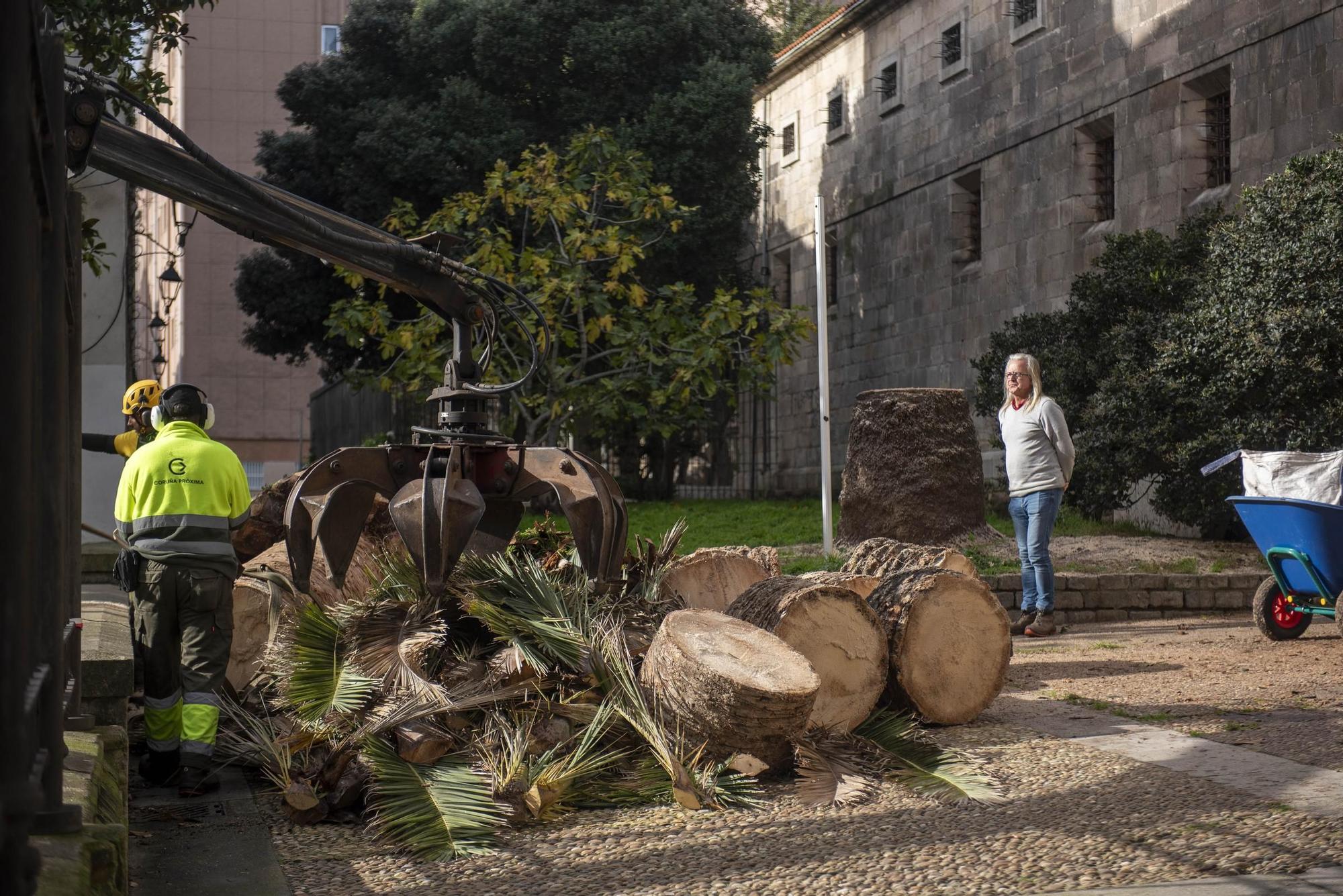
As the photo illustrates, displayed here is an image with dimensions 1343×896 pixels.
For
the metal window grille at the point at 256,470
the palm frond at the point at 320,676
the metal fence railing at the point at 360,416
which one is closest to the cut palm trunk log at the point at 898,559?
the palm frond at the point at 320,676

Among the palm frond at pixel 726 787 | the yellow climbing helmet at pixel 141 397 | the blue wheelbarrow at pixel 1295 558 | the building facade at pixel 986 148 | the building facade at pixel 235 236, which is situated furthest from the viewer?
the building facade at pixel 235 236

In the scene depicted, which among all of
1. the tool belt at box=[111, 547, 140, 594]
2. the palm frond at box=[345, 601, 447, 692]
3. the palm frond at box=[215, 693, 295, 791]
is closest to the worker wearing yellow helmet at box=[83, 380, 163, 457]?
the tool belt at box=[111, 547, 140, 594]

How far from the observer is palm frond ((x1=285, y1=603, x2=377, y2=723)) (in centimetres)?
581

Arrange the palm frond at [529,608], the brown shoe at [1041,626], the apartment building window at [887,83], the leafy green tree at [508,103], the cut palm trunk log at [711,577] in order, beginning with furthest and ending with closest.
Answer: the apartment building window at [887,83]
the leafy green tree at [508,103]
the brown shoe at [1041,626]
the cut palm trunk log at [711,577]
the palm frond at [529,608]

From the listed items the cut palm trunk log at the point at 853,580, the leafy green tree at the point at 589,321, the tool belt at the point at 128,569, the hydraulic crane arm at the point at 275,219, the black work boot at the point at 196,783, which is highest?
the leafy green tree at the point at 589,321

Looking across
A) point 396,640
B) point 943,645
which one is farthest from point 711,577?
point 396,640

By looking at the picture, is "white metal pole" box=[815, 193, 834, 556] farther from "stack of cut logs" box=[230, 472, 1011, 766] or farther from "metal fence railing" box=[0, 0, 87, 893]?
"metal fence railing" box=[0, 0, 87, 893]

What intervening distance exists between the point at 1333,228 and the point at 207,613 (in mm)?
10589

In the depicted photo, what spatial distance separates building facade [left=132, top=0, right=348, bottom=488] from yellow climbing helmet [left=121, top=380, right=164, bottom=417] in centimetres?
3295

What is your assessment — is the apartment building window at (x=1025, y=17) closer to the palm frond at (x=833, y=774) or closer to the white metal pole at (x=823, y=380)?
the white metal pole at (x=823, y=380)

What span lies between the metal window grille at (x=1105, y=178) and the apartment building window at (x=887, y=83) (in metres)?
5.75

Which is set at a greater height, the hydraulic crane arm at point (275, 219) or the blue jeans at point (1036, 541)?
the hydraulic crane arm at point (275, 219)

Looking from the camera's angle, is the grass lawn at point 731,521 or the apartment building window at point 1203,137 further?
the apartment building window at point 1203,137

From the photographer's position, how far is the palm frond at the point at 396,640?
→ 5.82 meters
